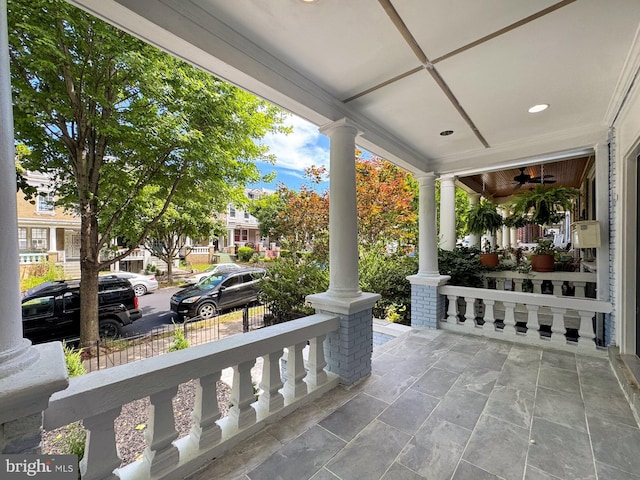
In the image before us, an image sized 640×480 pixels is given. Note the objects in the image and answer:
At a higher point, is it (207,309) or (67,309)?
(67,309)

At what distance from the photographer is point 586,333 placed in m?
3.08

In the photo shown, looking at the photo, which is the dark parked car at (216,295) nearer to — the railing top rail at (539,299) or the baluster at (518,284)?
the railing top rail at (539,299)

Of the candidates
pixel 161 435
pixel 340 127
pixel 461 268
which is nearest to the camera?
pixel 161 435

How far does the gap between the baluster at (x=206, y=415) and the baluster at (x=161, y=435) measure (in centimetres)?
14

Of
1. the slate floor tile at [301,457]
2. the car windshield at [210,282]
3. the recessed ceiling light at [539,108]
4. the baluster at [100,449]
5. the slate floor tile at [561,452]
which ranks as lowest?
the slate floor tile at [561,452]

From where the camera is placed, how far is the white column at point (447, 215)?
5199 mm

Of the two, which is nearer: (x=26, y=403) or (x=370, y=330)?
(x=26, y=403)

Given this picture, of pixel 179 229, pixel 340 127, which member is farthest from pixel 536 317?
pixel 179 229

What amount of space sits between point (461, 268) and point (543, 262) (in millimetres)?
1151

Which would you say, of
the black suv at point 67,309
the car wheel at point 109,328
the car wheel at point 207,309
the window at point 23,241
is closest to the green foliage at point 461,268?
the car wheel at point 207,309

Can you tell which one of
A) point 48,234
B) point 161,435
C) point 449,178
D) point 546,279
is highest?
point 449,178

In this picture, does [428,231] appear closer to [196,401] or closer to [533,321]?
[533,321]

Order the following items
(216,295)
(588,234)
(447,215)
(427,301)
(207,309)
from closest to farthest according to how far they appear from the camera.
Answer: (588,234)
(427,301)
(447,215)
(207,309)
(216,295)

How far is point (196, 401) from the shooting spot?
162 centimetres
